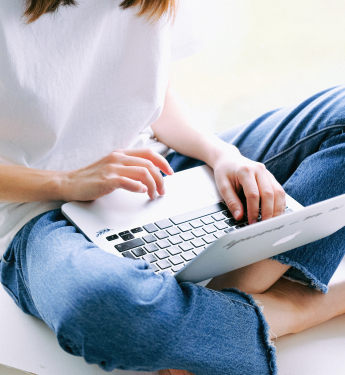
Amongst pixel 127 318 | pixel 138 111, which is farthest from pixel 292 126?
pixel 127 318

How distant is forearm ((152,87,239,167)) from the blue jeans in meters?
0.17

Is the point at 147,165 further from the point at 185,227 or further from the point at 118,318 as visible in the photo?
the point at 118,318

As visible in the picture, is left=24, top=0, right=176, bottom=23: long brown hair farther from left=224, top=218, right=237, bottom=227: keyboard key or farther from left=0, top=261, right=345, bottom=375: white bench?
left=0, top=261, right=345, bottom=375: white bench

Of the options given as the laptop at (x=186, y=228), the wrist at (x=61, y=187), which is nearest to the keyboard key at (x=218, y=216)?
the laptop at (x=186, y=228)

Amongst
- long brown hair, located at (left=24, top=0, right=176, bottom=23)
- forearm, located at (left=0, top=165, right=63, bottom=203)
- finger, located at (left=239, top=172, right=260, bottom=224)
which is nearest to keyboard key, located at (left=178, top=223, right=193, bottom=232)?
finger, located at (left=239, top=172, right=260, bottom=224)

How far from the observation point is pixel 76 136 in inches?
30.8

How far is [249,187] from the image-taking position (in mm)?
710

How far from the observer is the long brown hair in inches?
25.5

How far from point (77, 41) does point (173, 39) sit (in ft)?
0.94

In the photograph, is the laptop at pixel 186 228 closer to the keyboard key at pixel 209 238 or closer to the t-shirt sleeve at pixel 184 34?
the keyboard key at pixel 209 238

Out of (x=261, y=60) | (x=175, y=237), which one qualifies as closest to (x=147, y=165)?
(x=175, y=237)

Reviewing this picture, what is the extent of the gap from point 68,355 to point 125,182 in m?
0.31

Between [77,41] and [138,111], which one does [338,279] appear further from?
[77,41]

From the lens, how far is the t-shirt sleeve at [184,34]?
3.04ft
